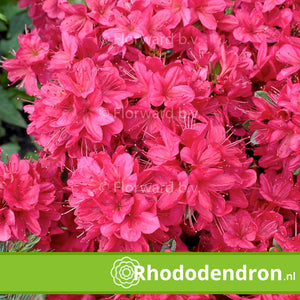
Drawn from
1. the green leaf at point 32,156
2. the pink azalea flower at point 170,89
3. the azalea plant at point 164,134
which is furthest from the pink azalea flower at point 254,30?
the green leaf at point 32,156

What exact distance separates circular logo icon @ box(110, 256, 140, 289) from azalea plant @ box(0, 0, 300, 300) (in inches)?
1.0

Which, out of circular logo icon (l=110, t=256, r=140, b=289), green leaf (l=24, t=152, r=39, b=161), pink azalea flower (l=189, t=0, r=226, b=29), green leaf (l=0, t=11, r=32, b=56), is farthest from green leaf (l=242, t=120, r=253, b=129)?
green leaf (l=0, t=11, r=32, b=56)

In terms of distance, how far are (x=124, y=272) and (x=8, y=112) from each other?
0.98 meters

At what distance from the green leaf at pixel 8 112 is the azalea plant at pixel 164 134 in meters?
0.58

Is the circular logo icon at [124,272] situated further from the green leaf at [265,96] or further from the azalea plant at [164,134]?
the green leaf at [265,96]

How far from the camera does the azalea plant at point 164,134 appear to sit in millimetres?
835

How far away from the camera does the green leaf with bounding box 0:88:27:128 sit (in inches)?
63.4

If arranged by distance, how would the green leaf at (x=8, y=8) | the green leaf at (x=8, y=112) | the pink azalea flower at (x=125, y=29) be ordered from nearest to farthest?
the pink azalea flower at (x=125, y=29)
the green leaf at (x=8, y=112)
the green leaf at (x=8, y=8)

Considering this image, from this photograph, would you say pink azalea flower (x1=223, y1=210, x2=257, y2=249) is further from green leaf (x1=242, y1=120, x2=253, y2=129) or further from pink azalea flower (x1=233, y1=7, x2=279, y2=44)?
pink azalea flower (x1=233, y1=7, x2=279, y2=44)

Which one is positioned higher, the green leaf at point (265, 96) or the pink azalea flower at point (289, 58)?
the pink azalea flower at point (289, 58)

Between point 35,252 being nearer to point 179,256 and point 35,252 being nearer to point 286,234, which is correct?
point 179,256

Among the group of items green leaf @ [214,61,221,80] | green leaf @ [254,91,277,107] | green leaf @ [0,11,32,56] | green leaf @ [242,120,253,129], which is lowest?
green leaf @ [0,11,32,56]

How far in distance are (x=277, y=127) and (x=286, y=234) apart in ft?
0.73

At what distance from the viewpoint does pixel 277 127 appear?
890 mm
